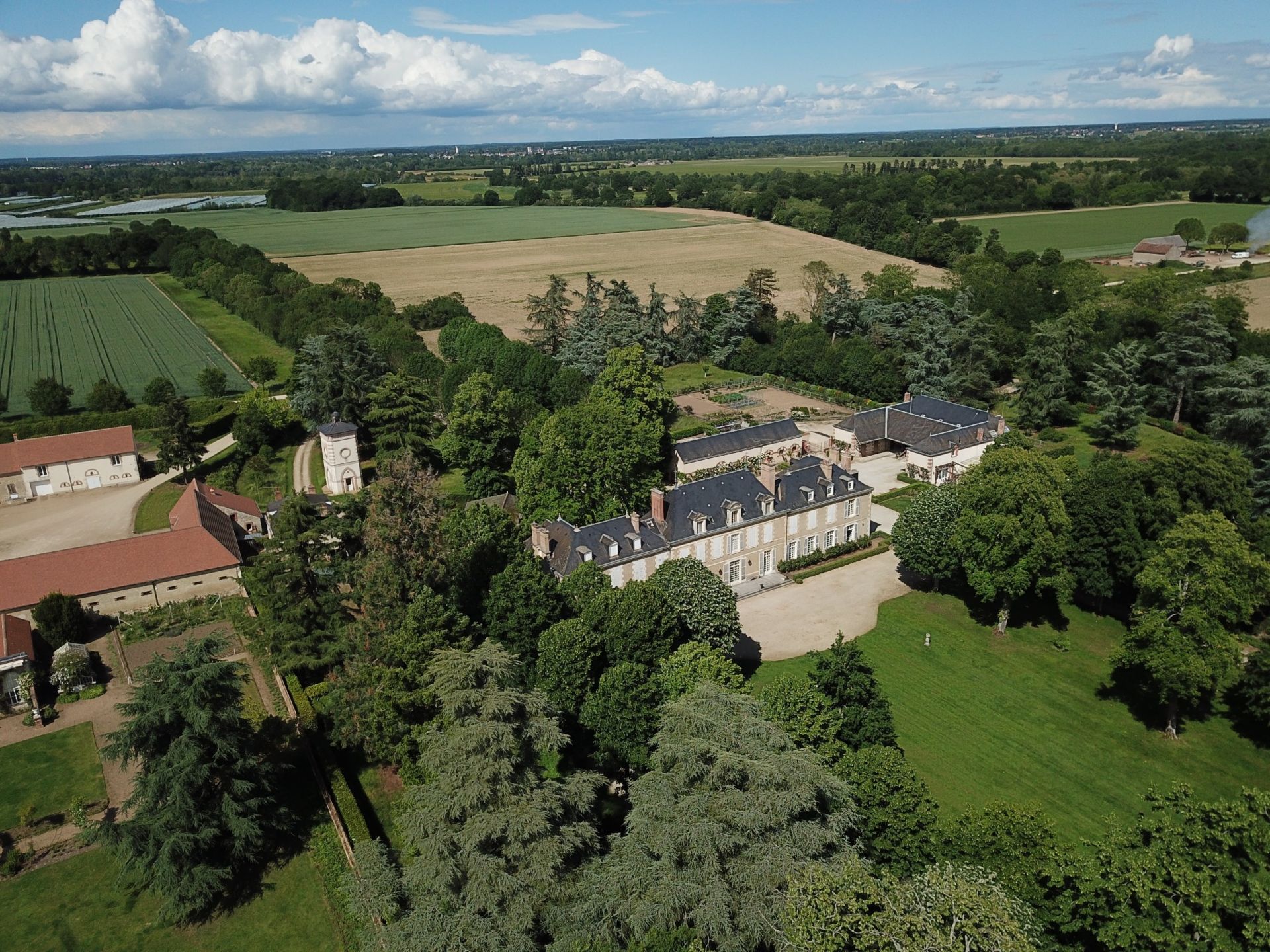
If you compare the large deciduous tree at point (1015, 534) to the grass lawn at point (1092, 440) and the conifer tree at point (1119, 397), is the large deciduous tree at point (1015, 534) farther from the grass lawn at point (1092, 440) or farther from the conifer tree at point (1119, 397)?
the conifer tree at point (1119, 397)

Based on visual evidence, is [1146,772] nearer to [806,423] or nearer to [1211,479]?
[1211,479]

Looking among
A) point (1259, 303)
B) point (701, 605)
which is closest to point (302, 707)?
point (701, 605)

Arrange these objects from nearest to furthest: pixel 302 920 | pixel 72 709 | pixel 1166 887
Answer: pixel 1166 887
pixel 302 920
pixel 72 709

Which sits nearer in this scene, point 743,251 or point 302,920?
point 302,920

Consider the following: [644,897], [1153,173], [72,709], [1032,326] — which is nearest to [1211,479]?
[644,897]

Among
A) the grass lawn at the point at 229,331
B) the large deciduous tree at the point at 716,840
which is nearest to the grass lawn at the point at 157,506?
the grass lawn at the point at 229,331

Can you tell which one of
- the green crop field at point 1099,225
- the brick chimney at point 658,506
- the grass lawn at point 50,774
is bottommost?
the grass lawn at point 50,774

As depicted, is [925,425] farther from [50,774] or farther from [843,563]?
[50,774]
